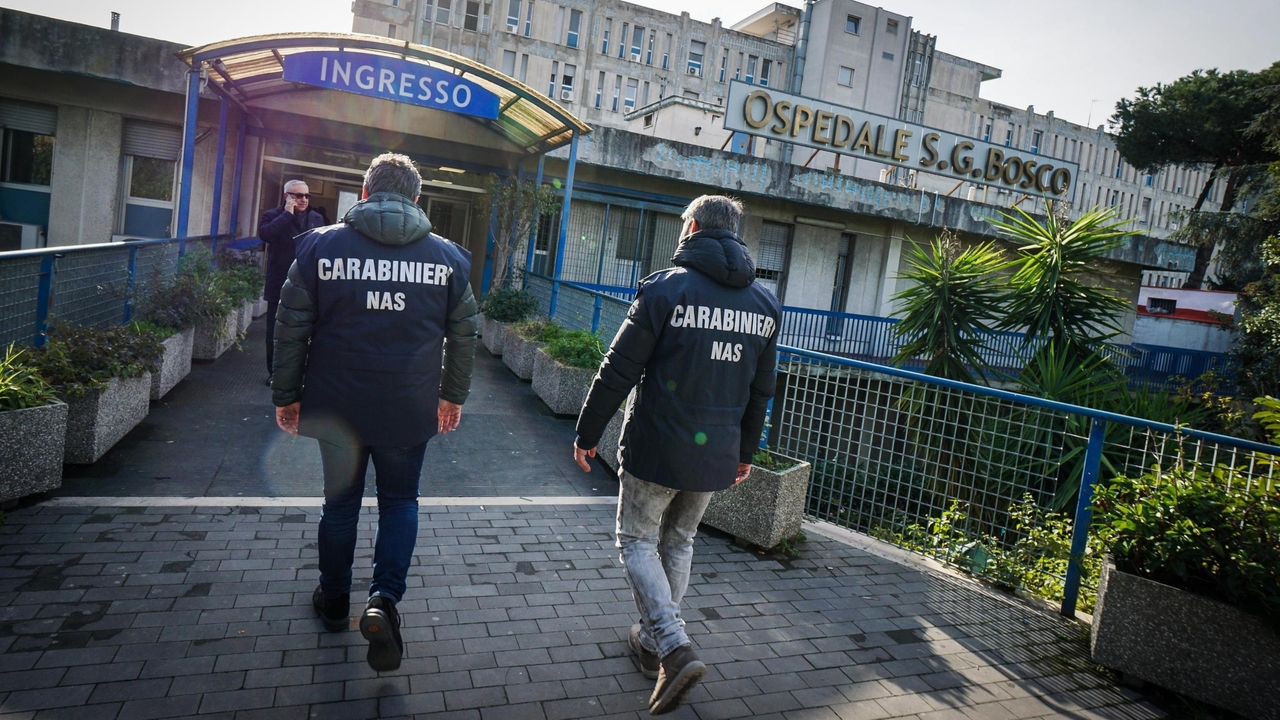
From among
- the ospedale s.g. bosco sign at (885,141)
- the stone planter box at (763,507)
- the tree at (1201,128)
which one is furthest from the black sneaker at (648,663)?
the tree at (1201,128)

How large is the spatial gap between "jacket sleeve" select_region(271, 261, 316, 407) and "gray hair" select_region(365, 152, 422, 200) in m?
0.45

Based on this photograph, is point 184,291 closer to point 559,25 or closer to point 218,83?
point 218,83

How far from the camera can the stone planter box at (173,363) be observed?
22.1 feet

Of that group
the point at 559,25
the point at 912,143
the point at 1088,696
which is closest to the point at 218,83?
the point at 1088,696

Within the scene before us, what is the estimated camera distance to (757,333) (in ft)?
10.5

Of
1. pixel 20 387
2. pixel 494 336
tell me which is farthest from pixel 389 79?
pixel 20 387

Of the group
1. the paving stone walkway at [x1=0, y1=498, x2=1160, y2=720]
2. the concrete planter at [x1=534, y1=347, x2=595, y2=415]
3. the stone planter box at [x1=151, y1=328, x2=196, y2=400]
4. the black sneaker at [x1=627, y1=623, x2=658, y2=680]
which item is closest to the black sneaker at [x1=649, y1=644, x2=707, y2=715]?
the paving stone walkway at [x1=0, y1=498, x2=1160, y2=720]

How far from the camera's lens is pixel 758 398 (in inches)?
133

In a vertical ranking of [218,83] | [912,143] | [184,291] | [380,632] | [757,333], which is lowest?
[380,632]

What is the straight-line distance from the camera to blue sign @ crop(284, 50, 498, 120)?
9945mm

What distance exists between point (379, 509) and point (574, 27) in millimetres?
57885

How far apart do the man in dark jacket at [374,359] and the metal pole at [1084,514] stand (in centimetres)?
329

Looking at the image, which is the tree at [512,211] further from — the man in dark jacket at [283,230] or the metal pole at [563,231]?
the man in dark jacket at [283,230]

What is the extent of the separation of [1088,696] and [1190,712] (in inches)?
15.9
